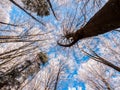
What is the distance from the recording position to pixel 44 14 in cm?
1250

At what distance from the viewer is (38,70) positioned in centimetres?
1766

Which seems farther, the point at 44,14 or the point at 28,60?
the point at 28,60

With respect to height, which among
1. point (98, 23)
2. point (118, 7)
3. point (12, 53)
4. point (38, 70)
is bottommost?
point (38, 70)

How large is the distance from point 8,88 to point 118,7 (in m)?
11.8

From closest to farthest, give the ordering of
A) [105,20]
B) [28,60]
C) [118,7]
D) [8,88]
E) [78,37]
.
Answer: [118,7]
[105,20]
[78,37]
[8,88]
[28,60]

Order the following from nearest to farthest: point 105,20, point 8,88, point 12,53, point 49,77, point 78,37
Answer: point 105,20 < point 78,37 < point 12,53 < point 8,88 < point 49,77

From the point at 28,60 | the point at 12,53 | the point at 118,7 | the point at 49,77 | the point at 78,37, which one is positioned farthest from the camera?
the point at 28,60

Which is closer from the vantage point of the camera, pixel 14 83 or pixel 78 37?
pixel 78 37

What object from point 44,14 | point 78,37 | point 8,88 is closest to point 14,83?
point 8,88

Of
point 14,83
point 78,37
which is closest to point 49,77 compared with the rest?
point 14,83

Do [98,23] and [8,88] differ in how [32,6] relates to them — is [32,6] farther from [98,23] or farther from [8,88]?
[98,23]

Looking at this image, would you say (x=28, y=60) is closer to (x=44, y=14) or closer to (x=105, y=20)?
(x=44, y=14)

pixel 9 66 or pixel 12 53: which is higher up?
pixel 12 53

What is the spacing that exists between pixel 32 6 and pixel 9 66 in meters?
5.35
